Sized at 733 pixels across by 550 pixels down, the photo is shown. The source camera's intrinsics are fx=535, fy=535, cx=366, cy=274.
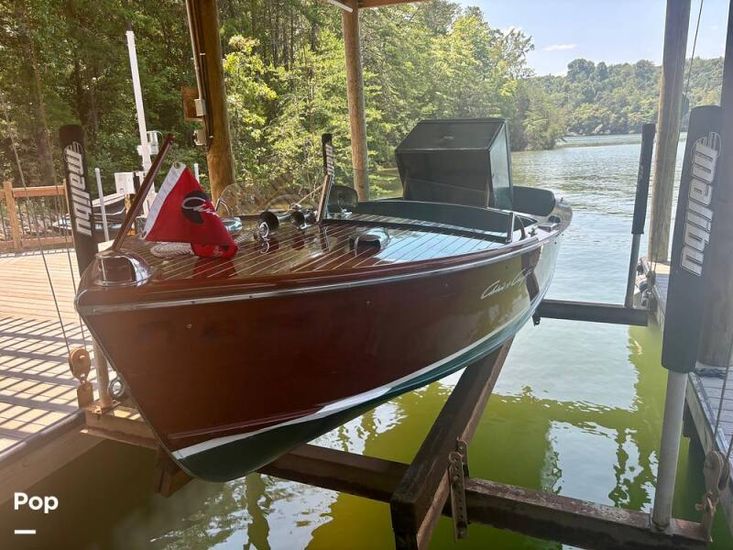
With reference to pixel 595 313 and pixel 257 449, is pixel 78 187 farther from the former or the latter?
pixel 595 313

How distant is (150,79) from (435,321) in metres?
13.1

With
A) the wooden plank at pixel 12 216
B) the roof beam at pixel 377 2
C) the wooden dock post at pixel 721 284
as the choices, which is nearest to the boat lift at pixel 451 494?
the wooden dock post at pixel 721 284

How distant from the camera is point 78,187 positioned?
2797mm

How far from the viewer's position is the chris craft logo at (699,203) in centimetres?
178

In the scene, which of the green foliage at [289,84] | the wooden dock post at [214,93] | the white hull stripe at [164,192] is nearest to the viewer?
the white hull stripe at [164,192]

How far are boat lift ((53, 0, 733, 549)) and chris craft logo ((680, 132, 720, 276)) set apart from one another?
0.84ft

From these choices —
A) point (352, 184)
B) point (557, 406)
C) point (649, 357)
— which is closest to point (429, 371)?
point (352, 184)

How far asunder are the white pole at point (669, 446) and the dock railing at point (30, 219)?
742 centimetres

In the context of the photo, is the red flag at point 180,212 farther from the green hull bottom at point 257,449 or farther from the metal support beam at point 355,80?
the metal support beam at point 355,80

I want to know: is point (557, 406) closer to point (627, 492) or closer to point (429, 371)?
point (627, 492)

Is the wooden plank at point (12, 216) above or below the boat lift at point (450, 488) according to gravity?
above

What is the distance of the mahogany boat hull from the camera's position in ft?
6.64

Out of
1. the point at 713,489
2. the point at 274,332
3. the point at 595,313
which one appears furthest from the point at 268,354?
the point at 595,313

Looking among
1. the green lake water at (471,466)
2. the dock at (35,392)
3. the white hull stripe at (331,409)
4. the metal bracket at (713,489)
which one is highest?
the white hull stripe at (331,409)
